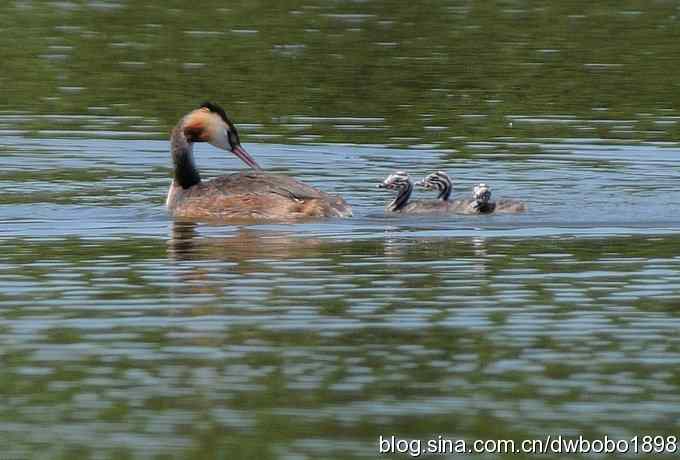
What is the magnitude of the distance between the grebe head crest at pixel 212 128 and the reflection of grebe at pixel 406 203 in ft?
5.87

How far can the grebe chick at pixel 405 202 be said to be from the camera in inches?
701

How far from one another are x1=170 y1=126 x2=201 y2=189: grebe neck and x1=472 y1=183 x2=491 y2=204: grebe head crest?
10.3 ft

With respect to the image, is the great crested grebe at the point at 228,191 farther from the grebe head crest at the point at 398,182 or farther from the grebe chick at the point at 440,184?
the grebe chick at the point at 440,184

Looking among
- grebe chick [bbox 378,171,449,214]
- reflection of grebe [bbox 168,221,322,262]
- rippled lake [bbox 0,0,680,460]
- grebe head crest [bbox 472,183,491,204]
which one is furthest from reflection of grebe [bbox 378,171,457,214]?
reflection of grebe [bbox 168,221,322,262]

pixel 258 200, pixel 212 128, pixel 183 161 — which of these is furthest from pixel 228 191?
pixel 212 128

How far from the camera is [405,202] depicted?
707 inches

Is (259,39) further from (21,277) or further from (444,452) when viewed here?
(444,452)

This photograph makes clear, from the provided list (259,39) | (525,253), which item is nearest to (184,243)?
(525,253)

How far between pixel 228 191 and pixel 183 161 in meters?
1.32

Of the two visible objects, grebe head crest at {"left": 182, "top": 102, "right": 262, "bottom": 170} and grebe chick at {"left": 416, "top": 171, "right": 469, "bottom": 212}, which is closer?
grebe chick at {"left": 416, "top": 171, "right": 469, "bottom": 212}

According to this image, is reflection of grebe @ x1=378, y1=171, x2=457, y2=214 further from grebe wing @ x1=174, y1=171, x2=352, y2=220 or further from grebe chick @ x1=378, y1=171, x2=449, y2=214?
grebe wing @ x1=174, y1=171, x2=352, y2=220

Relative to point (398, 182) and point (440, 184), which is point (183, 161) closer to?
point (398, 182)

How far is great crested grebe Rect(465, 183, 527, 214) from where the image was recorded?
17.3m

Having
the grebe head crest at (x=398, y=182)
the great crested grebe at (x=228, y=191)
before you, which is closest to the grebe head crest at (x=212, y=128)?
the great crested grebe at (x=228, y=191)
